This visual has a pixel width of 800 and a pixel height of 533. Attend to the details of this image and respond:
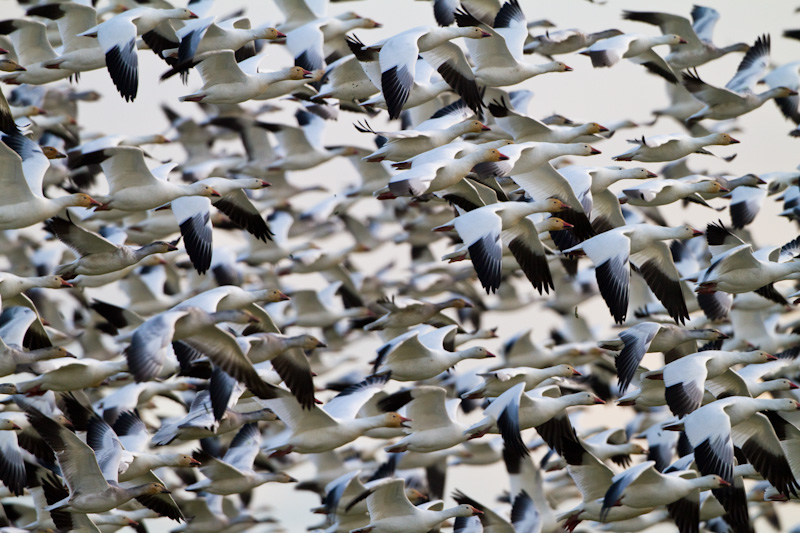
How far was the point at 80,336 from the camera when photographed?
1845 cm

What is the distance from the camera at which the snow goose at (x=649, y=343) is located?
12.6m

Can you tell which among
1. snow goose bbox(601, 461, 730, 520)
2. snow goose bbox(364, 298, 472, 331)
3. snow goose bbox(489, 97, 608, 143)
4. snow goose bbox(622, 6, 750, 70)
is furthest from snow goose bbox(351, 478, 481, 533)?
snow goose bbox(622, 6, 750, 70)

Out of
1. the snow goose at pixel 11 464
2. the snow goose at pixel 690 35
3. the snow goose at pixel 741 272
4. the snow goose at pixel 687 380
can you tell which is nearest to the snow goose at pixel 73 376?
the snow goose at pixel 11 464

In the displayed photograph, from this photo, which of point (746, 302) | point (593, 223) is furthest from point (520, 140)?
point (746, 302)

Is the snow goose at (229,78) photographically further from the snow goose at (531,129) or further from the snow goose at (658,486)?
the snow goose at (658,486)

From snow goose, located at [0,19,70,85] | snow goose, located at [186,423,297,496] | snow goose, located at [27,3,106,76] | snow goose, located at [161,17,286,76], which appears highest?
snow goose, located at [161,17,286,76]

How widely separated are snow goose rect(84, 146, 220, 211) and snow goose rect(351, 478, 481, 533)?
11.9 ft

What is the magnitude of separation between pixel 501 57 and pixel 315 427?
4.70m

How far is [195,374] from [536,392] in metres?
3.53

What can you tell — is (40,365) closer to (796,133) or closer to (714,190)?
(714,190)

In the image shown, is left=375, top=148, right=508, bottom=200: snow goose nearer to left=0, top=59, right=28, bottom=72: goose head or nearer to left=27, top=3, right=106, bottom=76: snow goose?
left=27, top=3, right=106, bottom=76: snow goose

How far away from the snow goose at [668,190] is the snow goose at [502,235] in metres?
0.98

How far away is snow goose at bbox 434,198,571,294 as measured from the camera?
11953 millimetres

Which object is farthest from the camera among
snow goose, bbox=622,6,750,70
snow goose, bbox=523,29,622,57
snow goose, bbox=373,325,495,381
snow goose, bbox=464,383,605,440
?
snow goose, bbox=622,6,750,70
